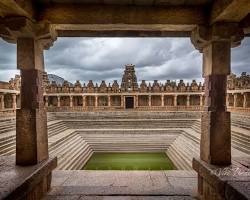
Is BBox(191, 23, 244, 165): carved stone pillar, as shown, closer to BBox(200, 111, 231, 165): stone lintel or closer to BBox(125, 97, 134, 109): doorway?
BBox(200, 111, 231, 165): stone lintel

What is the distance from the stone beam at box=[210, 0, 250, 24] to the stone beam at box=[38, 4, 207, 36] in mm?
318

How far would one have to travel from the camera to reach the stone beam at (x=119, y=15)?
357 centimetres

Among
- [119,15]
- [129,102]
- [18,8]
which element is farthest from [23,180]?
[129,102]

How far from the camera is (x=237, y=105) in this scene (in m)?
25.6

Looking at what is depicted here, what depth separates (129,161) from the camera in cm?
1221

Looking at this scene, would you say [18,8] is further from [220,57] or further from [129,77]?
[129,77]

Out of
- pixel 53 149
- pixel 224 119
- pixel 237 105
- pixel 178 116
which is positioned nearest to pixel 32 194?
pixel 224 119

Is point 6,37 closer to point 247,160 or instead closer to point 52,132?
point 247,160

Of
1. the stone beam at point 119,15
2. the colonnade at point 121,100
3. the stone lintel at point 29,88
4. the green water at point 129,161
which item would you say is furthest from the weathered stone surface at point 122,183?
the colonnade at point 121,100

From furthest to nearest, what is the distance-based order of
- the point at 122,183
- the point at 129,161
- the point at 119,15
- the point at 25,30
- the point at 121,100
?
the point at 121,100 < the point at 129,161 < the point at 122,183 < the point at 119,15 < the point at 25,30

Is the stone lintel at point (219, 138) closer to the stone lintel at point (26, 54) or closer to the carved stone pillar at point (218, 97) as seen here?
the carved stone pillar at point (218, 97)

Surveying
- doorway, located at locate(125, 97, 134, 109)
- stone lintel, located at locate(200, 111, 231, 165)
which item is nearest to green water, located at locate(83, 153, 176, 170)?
stone lintel, located at locate(200, 111, 231, 165)

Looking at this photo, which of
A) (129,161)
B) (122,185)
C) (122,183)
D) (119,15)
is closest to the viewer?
(119,15)

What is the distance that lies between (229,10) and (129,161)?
34.2 feet
